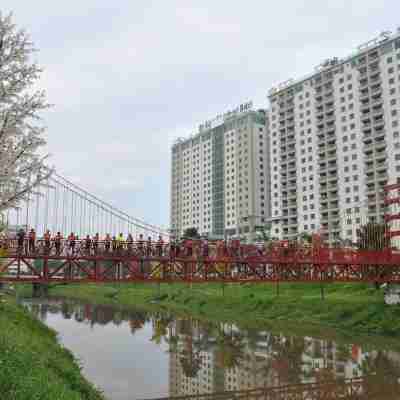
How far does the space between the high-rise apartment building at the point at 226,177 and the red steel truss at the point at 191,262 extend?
8046 cm

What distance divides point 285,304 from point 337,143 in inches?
2325

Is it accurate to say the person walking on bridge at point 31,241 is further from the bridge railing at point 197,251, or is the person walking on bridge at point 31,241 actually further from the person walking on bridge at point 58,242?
the person walking on bridge at point 58,242

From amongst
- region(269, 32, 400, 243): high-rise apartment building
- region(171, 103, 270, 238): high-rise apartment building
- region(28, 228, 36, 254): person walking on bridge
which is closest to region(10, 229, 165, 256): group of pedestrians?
region(28, 228, 36, 254): person walking on bridge

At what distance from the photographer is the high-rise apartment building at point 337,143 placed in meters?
87.8

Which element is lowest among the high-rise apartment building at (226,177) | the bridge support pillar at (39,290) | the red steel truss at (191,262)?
the bridge support pillar at (39,290)

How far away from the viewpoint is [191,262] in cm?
2845

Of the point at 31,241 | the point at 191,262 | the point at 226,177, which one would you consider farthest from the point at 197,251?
the point at 226,177

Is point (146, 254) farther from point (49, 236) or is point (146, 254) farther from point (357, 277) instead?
point (357, 277)

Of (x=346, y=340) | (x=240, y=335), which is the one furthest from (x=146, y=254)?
(x=346, y=340)

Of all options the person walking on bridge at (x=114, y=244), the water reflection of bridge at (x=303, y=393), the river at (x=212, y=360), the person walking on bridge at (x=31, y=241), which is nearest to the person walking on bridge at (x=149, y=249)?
the person walking on bridge at (x=114, y=244)

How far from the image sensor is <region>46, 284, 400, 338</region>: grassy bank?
37469 millimetres

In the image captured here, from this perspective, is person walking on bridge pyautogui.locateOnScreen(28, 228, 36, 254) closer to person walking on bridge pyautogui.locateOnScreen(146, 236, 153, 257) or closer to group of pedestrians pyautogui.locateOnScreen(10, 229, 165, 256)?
group of pedestrians pyautogui.locateOnScreen(10, 229, 165, 256)

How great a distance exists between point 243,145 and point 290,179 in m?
23.9

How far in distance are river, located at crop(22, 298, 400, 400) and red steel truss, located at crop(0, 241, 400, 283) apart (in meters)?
4.84
